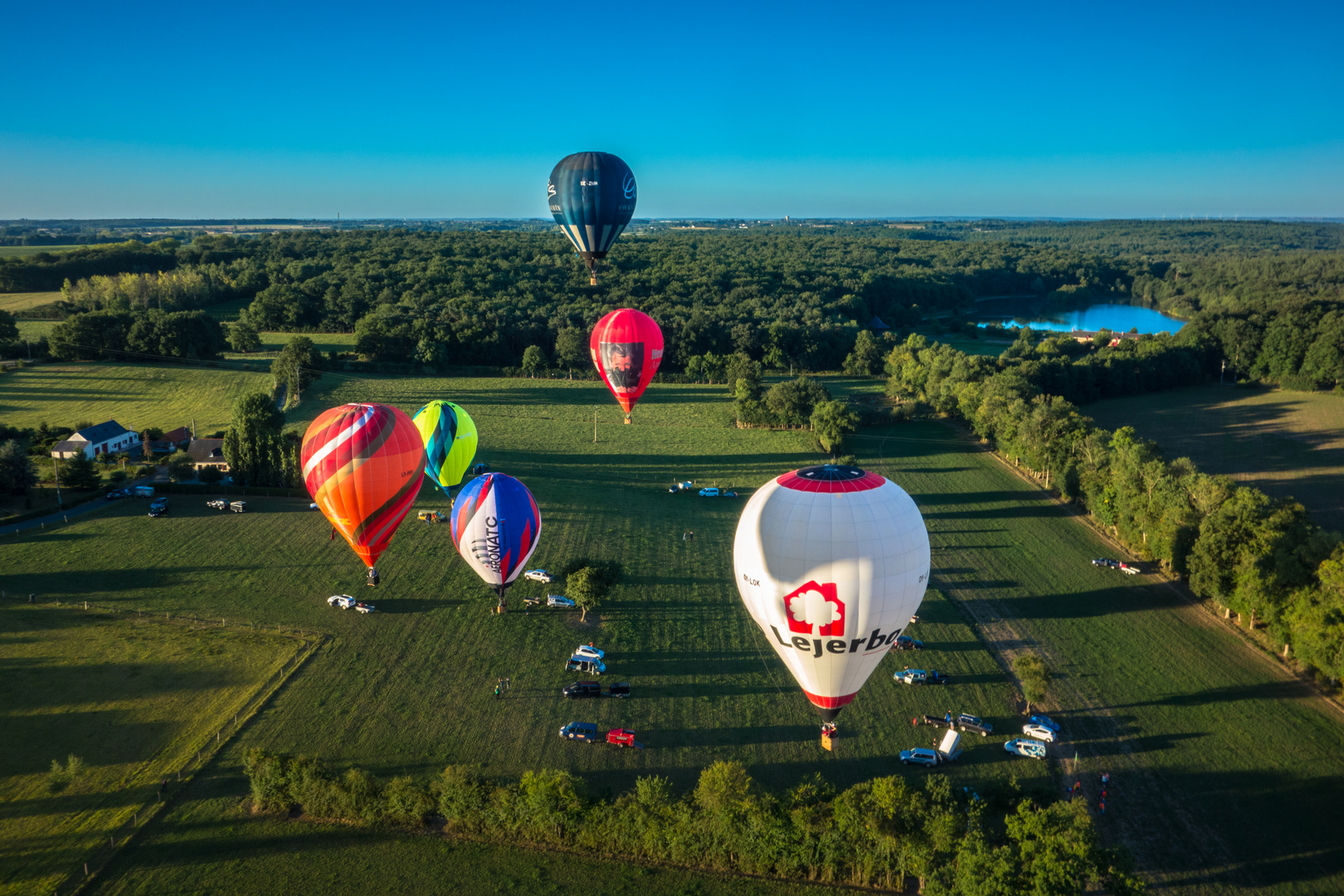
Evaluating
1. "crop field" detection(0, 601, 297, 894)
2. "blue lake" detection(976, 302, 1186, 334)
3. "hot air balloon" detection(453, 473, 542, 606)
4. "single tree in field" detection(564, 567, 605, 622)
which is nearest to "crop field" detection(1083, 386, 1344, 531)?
"single tree in field" detection(564, 567, 605, 622)

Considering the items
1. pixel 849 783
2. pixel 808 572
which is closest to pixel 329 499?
pixel 808 572

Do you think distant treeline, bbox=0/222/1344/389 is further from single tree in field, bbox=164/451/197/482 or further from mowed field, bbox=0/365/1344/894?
mowed field, bbox=0/365/1344/894

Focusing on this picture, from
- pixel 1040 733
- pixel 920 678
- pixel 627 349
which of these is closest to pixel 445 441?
pixel 627 349

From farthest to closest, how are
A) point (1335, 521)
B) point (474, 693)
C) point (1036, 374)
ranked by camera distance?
point (1036, 374)
point (1335, 521)
point (474, 693)

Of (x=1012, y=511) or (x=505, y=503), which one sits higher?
(x=505, y=503)

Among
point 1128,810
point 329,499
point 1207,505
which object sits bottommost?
point 1128,810

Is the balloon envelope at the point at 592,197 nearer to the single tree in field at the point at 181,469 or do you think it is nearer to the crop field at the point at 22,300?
the single tree in field at the point at 181,469

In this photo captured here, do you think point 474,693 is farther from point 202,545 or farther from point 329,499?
point 202,545

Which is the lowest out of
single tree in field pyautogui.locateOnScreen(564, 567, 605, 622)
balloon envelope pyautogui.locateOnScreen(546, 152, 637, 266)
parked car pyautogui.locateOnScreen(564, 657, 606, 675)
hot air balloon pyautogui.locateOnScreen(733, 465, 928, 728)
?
parked car pyautogui.locateOnScreen(564, 657, 606, 675)
